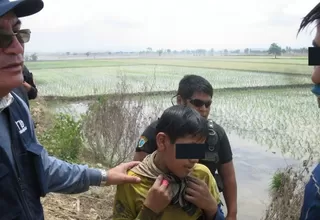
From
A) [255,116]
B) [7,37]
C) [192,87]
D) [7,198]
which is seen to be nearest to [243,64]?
[255,116]

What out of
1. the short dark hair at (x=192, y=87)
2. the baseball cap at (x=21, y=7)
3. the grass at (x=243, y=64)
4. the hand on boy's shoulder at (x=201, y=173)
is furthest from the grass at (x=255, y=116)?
the grass at (x=243, y=64)

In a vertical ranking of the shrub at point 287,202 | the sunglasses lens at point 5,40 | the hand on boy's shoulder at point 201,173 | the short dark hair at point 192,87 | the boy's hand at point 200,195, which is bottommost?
the shrub at point 287,202

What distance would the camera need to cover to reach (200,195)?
5.45 feet

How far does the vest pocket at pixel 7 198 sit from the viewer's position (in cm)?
136

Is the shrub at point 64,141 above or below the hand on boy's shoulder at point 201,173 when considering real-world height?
below

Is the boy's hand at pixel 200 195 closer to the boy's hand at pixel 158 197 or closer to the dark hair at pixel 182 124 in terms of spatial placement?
the boy's hand at pixel 158 197

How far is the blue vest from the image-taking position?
4.51 ft

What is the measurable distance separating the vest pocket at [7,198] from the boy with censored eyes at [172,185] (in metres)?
0.49

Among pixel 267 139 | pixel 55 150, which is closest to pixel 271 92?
pixel 267 139

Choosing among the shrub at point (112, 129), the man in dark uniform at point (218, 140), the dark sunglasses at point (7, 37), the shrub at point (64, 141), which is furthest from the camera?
the shrub at point (112, 129)

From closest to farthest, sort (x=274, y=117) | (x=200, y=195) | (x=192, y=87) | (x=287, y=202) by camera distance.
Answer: (x=200, y=195)
(x=192, y=87)
(x=287, y=202)
(x=274, y=117)

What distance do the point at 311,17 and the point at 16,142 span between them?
48.5 inches

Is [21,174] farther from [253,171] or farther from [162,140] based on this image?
[253,171]

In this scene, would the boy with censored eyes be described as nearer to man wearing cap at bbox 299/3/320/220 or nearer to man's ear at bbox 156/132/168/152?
man's ear at bbox 156/132/168/152
